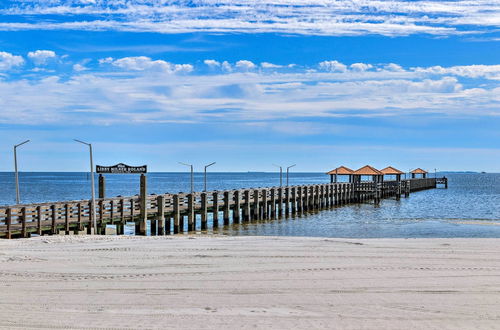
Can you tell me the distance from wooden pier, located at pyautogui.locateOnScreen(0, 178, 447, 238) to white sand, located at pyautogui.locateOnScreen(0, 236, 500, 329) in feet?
15.9

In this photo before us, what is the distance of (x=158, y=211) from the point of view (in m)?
29.0

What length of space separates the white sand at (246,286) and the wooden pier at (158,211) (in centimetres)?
483

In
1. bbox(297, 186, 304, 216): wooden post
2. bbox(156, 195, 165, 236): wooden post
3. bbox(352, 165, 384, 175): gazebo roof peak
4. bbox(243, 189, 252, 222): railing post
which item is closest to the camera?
bbox(156, 195, 165, 236): wooden post

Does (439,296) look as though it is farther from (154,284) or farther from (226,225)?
(226,225)

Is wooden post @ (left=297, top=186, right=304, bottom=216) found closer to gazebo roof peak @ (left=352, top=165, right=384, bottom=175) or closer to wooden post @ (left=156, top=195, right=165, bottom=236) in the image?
gazebo roof peak @ (left=352, top=165, right=384, bottom=175)

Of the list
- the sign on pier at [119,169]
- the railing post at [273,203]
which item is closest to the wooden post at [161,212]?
the sign on pier at [119,169]

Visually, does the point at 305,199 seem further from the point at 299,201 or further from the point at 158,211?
the point at 158,211

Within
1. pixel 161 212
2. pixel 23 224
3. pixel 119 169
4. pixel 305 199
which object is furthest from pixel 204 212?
pixel 305 199

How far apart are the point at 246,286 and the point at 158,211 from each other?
18626 mm

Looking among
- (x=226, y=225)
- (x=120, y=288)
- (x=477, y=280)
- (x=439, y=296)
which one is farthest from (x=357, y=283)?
(x=226, y=225)

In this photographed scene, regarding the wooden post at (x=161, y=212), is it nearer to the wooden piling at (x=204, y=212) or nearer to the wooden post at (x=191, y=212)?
the wooden post at (x=191, y=212)

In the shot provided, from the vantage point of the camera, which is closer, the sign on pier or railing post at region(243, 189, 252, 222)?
the sign on pier

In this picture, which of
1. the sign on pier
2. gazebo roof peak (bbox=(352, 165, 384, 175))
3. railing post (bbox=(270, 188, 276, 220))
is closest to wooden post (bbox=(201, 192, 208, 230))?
the sign on pier

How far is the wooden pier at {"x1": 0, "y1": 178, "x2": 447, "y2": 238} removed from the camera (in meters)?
21.9
